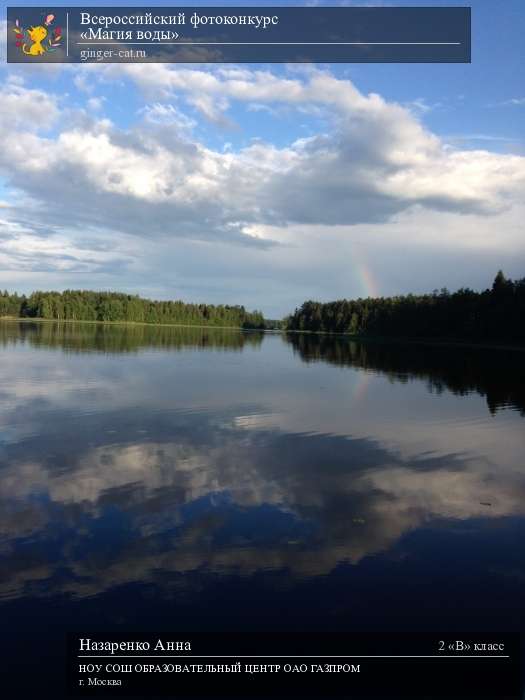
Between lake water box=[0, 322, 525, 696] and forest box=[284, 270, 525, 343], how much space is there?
278 ft

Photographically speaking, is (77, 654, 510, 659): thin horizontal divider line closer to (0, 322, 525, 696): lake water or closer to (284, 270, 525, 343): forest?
(0, 322, 525, 696): lake water

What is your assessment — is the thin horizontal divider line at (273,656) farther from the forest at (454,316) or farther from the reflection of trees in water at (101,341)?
the forest at (454,316)

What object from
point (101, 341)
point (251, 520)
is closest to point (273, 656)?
point (251, 520)

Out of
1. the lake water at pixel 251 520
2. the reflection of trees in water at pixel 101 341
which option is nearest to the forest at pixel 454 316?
the reflection of trees in water at pixel 101 341

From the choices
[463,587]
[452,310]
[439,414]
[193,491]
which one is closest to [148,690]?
[463,587]

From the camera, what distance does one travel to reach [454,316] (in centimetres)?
12612

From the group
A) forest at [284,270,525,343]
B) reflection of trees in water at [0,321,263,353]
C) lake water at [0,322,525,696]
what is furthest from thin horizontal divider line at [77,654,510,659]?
forest at [284,270,525,343]

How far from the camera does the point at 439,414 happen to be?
26.5 m

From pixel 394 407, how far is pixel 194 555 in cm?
2061

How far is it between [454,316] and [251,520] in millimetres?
125275

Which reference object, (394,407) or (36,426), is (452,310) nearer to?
(394,407)

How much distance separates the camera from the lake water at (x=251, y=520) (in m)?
8.03

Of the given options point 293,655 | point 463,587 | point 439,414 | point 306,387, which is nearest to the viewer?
point 293,655

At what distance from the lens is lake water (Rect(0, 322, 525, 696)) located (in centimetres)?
803
